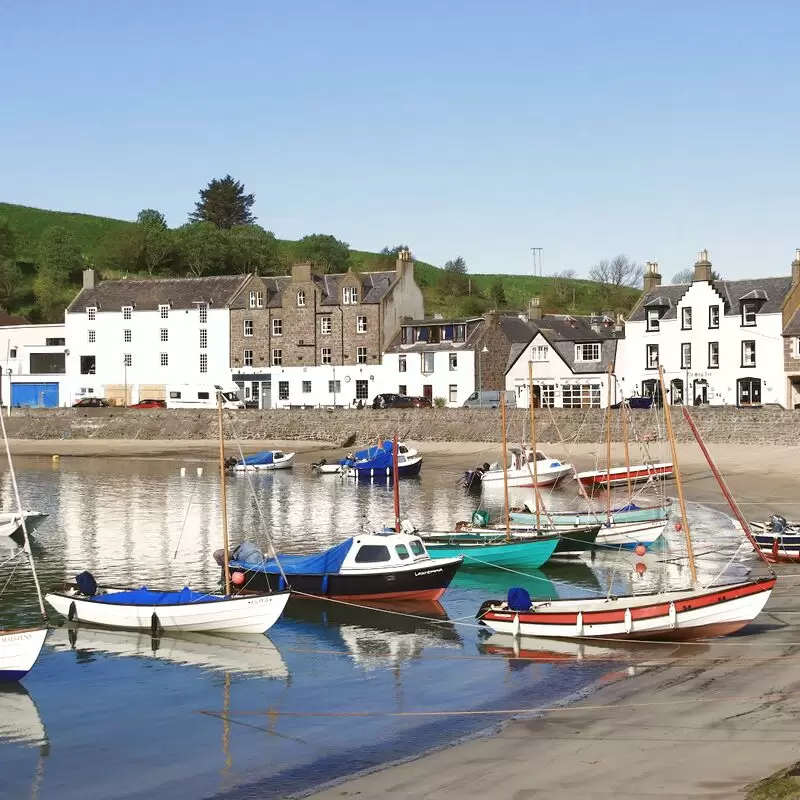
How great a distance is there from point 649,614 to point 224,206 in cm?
15698

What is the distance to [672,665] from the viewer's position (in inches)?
970

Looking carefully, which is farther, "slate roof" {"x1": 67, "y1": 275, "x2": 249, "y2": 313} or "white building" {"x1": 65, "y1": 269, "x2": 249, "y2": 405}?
"slate roof" {"x1": 67, "y1": 275, "x2": 249, "y2": 313}

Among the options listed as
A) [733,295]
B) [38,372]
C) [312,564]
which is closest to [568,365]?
[733,295]

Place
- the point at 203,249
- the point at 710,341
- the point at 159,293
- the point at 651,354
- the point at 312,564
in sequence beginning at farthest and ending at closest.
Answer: the point at 203,249 → the point at 159,293 → the point at 651,354 → the point at 710,341 → the point at 312,564

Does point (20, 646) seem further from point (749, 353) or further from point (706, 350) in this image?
point (706, 350)

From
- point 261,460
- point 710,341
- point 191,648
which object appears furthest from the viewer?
point 710,341

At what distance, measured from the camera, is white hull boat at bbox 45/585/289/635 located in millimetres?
27969

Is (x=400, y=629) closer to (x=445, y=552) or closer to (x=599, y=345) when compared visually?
(x=445, y=552)

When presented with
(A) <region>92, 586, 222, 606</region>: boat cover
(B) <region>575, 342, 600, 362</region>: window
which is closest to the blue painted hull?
(A) <region>92, 586, 222, 606</region>: boat cover

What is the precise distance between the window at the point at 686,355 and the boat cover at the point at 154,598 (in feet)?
208

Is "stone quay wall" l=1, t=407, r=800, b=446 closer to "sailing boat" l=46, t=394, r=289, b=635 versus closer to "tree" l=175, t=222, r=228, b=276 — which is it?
"sailing boat" l=46, t=394, r=289, b=635

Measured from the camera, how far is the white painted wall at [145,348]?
10756 cm

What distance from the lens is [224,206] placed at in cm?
17600

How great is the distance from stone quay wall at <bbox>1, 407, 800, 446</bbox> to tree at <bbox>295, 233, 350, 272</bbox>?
2833 inches
